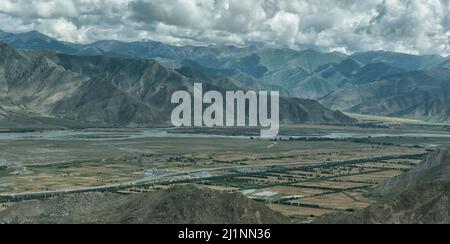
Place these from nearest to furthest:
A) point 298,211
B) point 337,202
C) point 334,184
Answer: point 298,211
point 337,202
point 334,184

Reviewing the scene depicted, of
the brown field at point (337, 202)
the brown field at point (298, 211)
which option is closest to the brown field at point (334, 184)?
the brown field at point (337, 202)

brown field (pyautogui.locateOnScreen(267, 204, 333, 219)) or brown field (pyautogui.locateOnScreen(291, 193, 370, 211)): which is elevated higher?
brown field (pyautogui.locateOnScreen(291, 193, 370, 211))

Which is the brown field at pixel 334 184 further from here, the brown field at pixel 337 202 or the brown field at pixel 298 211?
the brown field at pixel 298 211

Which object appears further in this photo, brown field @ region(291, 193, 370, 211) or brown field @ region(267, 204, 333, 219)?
brown field @ region(291, 193, 370, 211)

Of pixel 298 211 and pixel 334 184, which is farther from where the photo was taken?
pixel 334 184

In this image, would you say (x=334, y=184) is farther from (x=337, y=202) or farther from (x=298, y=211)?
(x=298, y=211)

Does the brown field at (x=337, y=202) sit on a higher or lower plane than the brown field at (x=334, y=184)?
lower

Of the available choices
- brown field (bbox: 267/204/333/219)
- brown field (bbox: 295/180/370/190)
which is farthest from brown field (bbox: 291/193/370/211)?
brown field (bbox: 295/180/370/190)

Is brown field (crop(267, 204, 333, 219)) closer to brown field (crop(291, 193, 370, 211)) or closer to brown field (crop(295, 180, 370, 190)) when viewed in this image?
brown field (crop(291, 193, 370, 211))

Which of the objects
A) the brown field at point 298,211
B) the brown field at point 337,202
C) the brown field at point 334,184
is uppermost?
the brown field at point 334,184

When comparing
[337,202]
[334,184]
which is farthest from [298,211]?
[334,184]
